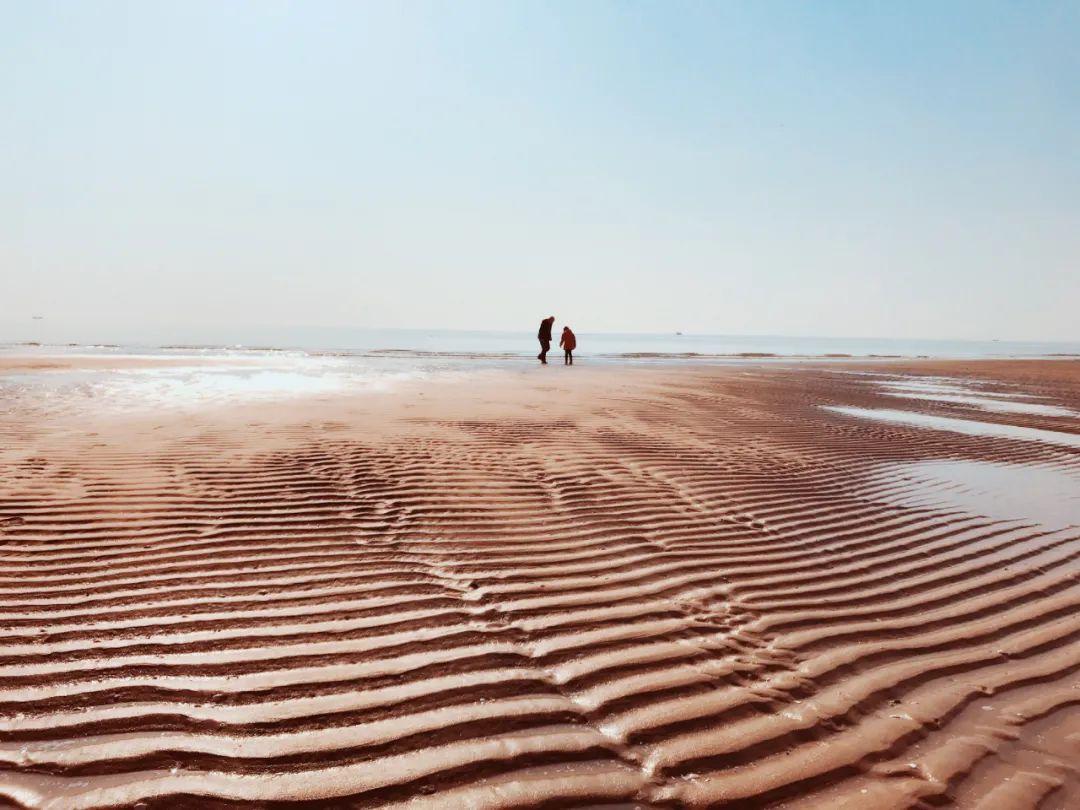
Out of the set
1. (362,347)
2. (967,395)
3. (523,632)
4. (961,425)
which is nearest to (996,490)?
(961,425)

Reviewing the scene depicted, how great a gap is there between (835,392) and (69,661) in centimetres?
1776

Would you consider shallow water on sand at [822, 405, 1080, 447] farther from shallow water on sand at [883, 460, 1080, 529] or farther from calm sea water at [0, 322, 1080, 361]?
calm sea water at [0, 322, 1080, 361]

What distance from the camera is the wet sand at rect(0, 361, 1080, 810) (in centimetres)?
223

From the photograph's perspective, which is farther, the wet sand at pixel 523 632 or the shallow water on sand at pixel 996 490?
the shallow water on sand at pixel 996 490

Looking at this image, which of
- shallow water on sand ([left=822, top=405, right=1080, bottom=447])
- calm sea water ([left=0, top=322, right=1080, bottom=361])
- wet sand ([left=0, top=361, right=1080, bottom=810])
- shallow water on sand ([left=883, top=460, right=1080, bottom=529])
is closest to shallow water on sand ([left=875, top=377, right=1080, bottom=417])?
shallow water on sand ([left=822, top=405, right=1080, bottom=447])

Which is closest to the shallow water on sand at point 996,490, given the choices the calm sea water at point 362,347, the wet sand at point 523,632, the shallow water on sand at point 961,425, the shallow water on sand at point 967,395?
the wet sand at point 523,632

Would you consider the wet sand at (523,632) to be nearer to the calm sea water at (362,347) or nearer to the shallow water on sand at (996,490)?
the shallow water on sand at (996,490)

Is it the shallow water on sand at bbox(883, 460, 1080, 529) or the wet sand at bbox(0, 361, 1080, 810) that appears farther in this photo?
the shallow water on sand at bbox(883, 460, 1080, 529)

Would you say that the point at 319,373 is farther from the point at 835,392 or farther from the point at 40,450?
the point at 835,392

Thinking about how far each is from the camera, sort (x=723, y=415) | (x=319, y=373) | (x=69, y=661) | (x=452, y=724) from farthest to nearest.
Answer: (x=319, y=373) → (x=723, y=415) → (x=69, y=661) → (x=452, y=724)

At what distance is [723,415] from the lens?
454 inches

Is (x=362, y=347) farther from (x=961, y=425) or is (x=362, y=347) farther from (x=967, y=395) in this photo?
(x=961, y=425)

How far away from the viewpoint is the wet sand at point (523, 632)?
7.33 ft

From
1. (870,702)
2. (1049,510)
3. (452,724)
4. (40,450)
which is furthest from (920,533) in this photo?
(40,450)
